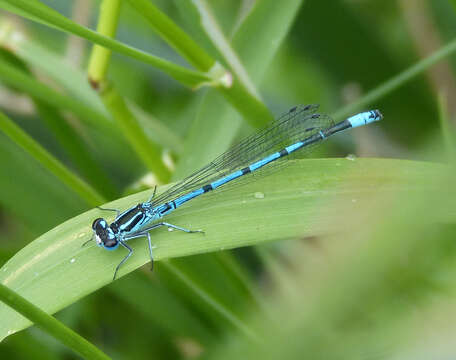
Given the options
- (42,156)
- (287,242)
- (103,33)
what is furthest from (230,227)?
(287,242)

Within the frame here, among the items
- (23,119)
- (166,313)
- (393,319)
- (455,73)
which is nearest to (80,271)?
(166,313)

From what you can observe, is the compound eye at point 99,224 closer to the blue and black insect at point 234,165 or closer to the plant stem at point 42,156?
the blue and black insect at point 234,165

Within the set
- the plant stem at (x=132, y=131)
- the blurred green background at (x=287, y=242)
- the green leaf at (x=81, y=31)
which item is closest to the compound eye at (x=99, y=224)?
the blurred green background at (x=287, y=242)

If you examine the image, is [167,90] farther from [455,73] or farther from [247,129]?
[455,73]

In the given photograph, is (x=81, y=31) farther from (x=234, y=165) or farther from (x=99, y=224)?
(x=234, y=165)

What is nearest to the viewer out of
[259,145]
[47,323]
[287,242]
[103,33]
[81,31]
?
[47,323]

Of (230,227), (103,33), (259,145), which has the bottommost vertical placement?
(230,227)
